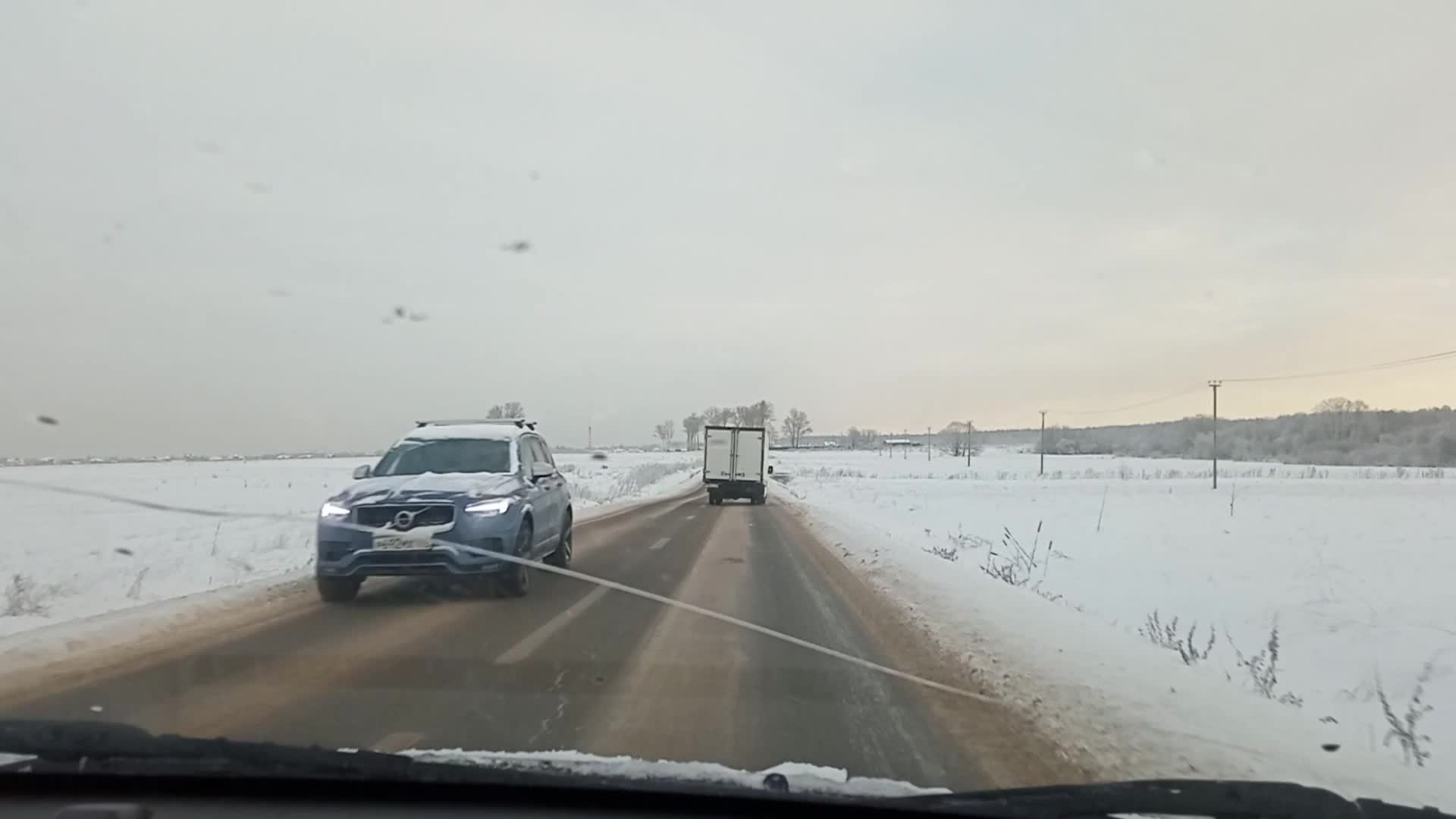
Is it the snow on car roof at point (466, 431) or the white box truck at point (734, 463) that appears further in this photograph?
the white box truck at point (734, 463)

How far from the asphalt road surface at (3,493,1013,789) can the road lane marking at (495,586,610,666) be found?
3 centimetres

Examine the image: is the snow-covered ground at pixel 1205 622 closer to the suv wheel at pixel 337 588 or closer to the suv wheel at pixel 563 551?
the suv wheel at pixel 563 551

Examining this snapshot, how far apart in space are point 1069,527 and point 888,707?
860 inches

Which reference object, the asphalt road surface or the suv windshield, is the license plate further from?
the suv windshield

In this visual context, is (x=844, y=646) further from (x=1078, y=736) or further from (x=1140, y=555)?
(x=1140, y=555)

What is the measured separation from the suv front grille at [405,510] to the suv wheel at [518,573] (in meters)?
0.99

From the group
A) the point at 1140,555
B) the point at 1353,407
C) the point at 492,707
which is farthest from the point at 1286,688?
the point at 1353,407

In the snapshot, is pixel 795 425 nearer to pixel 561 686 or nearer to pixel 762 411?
pixel 762 411

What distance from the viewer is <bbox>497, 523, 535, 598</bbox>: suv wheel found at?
1061 cm

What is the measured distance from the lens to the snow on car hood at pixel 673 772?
3398 millimetres

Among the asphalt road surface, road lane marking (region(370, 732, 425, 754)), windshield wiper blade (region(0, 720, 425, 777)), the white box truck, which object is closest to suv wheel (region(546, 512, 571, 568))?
the asphalt road surface

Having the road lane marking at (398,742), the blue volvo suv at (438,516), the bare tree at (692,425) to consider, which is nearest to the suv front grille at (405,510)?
the blue volvo suv at (438,516)

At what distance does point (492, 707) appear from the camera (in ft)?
19.3

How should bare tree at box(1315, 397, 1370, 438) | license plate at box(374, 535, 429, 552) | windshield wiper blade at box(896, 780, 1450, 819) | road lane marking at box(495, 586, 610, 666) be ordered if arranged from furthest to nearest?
bare tree at box(1315, 397, 1370, 438), license plate at box(374, 535, 429, 552), road lane marking at box(495, 586, 610, 666), windshield wiper blade at box(896, 780, 1450, 819)
